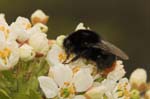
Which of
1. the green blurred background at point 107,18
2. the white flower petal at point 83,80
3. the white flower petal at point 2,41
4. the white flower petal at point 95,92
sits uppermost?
the green blurred background at point 107,18

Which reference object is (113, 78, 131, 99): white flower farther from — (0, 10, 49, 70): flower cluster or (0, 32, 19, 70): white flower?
(0, 32, 19, 70): white flower

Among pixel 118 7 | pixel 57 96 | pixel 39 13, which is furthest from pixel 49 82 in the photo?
pixel 118 7

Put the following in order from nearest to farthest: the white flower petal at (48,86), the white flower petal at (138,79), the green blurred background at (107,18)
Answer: the white flower petal at (48,86)
the white flower petal at (138,79)
the green blurred background at (107,18)

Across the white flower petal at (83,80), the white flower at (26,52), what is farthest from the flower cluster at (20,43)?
the white flower petal at (83,80)

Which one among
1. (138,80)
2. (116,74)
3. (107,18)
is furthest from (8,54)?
(107,18)

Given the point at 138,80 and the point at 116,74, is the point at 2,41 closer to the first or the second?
the point at 116,74

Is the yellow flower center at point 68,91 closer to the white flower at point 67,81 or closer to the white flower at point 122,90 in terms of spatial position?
the white flower at point 67,81

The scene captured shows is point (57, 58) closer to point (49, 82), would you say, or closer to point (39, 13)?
point (49, 82)
